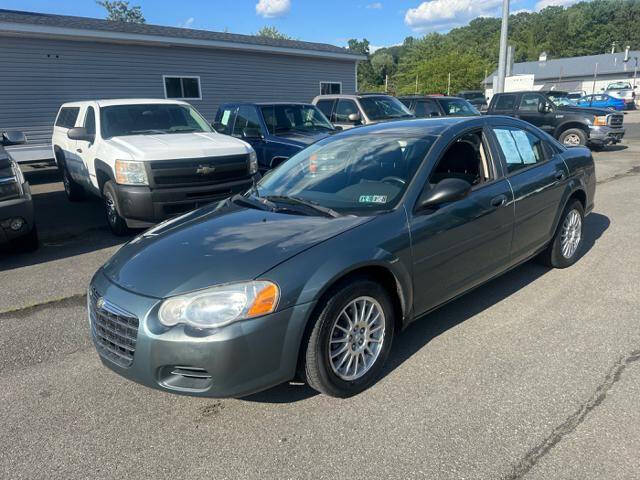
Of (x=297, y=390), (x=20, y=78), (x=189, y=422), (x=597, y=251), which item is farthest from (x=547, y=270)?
(x=20, y=78)

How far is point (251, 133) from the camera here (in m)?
9.09

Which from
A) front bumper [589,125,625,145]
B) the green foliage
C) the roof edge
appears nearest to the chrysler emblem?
the roof edge

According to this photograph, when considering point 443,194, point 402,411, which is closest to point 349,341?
point 402,411

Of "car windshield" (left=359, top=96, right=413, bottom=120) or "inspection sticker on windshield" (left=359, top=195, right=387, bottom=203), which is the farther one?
"car windshield" (left=359, top=96, right=413, bottom=120)

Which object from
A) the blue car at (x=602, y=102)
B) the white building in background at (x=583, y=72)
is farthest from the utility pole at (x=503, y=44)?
the white building in background at (x=583, y=72)

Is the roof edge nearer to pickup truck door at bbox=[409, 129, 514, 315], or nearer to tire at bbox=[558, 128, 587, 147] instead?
tire at bbox=[558, 128, 587, 147]

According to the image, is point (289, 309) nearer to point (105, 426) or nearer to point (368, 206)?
point (368, 206)

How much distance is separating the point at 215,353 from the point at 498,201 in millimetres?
2505

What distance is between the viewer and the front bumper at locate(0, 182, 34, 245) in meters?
5.27

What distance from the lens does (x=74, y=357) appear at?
3463mm

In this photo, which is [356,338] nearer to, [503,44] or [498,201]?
[498,201]

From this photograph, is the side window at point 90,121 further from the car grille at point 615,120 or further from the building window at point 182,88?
the car grille at point 615,120

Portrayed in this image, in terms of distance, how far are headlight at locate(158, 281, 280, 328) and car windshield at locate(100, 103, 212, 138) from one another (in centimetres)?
555

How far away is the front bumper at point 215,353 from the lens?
2.40 metres
